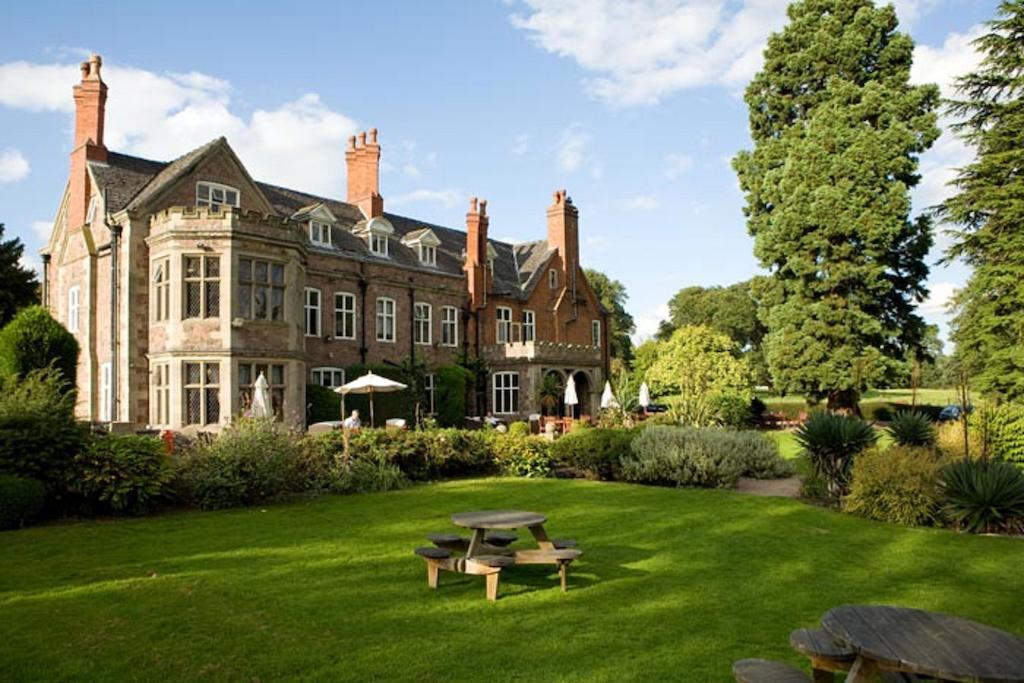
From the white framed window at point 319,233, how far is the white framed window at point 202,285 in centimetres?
703

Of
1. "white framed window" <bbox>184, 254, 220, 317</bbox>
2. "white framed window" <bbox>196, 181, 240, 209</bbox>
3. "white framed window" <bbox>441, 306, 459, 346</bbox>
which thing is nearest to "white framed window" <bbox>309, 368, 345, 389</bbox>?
"white framed window" <bbox>441, 306, 459, 346</bbox>

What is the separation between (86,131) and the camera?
2472cm

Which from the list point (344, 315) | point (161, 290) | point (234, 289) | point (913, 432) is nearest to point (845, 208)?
point (913, 432)

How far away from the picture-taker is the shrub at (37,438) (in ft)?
41.0

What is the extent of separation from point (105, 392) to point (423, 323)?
13.2 metres

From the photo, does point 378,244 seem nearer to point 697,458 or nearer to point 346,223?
point 346,223

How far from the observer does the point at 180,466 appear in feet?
46.5

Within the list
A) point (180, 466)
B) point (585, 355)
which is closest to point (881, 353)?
point (585, 355)

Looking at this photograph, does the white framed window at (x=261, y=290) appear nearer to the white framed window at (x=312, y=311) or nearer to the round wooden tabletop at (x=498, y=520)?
the white framed window at (x=312, y=311)

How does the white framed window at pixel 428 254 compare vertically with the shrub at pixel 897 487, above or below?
above

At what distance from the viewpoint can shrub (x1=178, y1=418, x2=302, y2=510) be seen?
1387cm

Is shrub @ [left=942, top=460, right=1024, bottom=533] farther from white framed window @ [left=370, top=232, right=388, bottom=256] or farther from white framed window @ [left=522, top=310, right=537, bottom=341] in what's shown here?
white framed window @ [left=522, top=310, right=537, bottom=341]

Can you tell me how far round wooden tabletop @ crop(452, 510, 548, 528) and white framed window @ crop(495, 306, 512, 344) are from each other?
2720cm

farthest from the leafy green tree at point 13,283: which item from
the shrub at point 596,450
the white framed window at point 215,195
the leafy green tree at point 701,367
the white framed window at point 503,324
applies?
the leafy green tree at point 701,367
